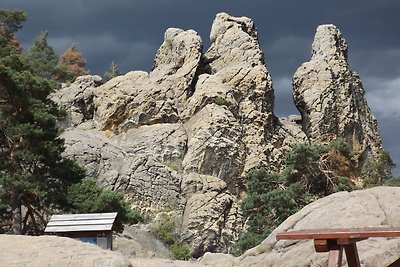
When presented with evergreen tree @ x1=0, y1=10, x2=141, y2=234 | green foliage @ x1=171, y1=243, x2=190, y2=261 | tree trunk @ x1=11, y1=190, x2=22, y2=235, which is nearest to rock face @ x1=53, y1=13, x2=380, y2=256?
green foliage @ x1=171, y1=243, x2=190, y2=261

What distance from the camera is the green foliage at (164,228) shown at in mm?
30750

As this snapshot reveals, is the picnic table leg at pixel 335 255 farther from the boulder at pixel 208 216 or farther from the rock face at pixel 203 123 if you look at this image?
the rock face at pixel 203 123

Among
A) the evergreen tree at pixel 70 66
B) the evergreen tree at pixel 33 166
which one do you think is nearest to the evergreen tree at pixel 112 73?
the evergreen tree at pixel 70 66

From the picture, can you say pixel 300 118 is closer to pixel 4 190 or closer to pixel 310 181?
pixel 310 181

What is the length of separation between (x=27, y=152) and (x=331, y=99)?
2742 centimetres

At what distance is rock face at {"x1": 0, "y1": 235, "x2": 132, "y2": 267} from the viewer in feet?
33.2

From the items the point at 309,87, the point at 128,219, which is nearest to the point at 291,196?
the point at 128,219

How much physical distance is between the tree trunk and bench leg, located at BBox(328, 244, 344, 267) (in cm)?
1496

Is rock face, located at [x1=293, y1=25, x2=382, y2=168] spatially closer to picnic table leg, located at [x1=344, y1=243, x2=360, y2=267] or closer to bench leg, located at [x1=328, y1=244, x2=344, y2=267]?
picnic table leg, located at [x1=344, y1=243, x2=360, y2=267]

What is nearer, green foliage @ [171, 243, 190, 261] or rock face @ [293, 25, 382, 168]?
green foliage @ [171, 243, 190, 261]

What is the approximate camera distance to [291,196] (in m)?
24.5

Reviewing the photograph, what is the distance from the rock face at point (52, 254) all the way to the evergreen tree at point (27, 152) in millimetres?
8316

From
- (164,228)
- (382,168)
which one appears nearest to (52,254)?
(164,228)

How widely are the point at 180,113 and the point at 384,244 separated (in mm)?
27833
